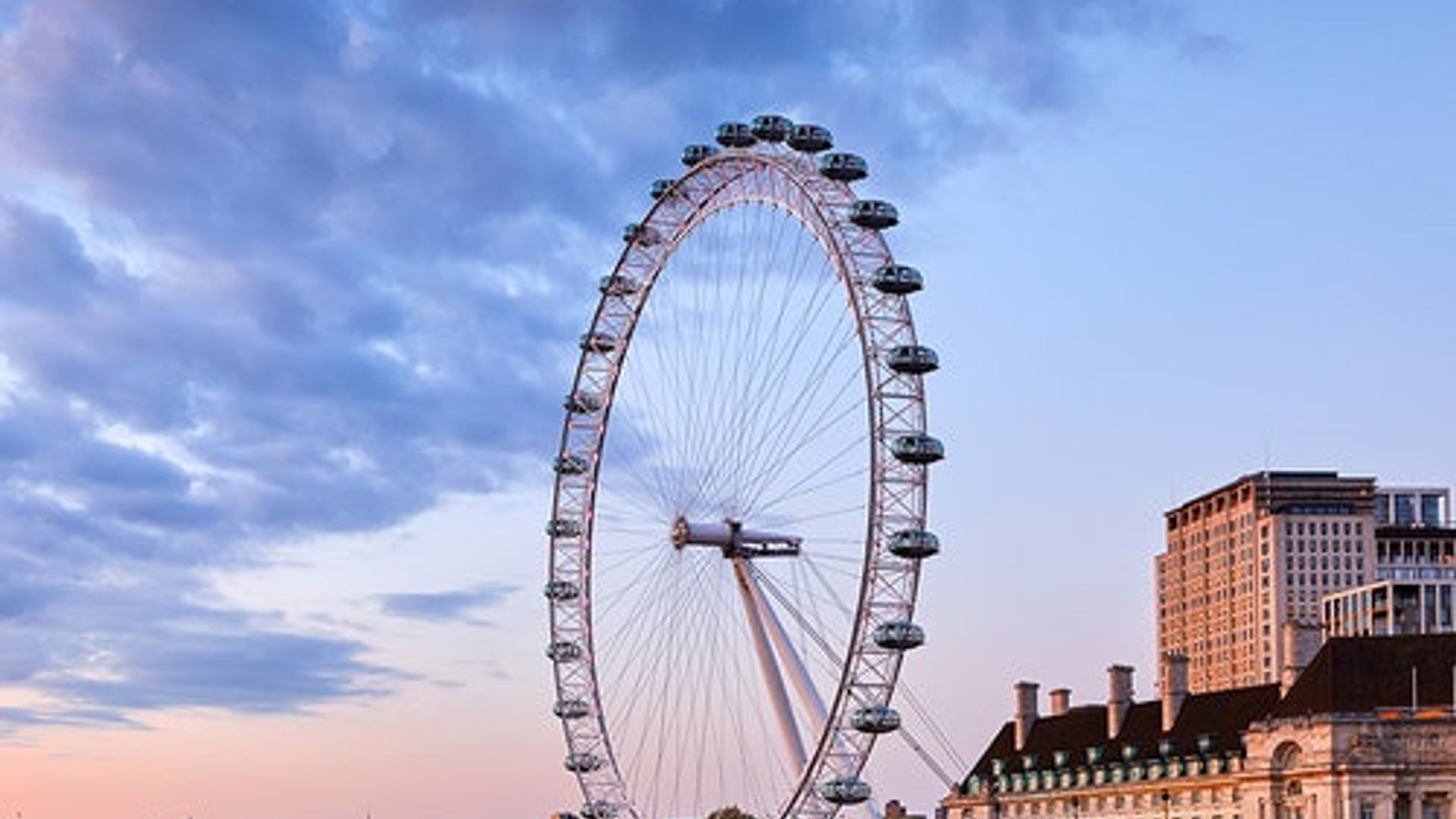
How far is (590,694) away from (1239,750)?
32.0m

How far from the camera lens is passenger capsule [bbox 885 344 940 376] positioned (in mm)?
92500

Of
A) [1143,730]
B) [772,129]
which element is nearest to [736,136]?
[772,129]

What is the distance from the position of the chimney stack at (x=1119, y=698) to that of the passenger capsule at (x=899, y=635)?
50.7 metres

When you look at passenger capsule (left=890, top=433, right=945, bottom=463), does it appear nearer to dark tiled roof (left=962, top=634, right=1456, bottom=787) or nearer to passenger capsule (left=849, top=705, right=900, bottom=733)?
passenger capsule (left=849, top=705, right=900, bottom=733)

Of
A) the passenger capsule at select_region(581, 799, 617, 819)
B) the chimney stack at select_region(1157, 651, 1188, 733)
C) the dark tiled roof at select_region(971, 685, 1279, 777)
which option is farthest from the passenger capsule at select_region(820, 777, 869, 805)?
the chimney stack at select_region(1157, 651, 1188, 733)

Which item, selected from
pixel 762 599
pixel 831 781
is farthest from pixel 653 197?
pixel 831 781

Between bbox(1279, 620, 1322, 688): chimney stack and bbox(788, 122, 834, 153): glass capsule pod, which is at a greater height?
bbox(788, 122, 834, 153): glass capsule pod

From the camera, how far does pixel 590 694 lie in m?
117

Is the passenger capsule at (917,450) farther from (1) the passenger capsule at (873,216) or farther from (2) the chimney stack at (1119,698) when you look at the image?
(2) the chimney stack at (1119,698)

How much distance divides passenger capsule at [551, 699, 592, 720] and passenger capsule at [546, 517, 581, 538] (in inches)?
316

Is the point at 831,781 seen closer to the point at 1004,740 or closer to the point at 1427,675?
the point at 1427,675

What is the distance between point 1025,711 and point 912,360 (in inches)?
2455

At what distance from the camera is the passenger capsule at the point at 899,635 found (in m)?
90.6

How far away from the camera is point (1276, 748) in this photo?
117625 millimetres
